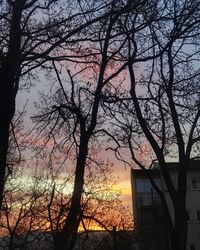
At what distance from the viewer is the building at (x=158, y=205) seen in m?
35.1

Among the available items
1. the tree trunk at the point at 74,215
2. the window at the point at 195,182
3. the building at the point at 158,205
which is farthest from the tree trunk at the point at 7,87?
the window at the point at 195,182

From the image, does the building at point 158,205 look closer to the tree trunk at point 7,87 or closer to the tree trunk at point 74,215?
the tree trunk at point 74,215

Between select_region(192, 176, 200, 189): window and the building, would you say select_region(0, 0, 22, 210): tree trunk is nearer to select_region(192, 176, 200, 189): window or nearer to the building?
the building

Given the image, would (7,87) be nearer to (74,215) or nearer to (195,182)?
(74,215)

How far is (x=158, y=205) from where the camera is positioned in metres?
A: 42.3

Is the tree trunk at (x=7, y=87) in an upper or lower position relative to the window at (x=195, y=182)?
lower

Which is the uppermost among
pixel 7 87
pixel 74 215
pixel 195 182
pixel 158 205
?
pixel 195 182

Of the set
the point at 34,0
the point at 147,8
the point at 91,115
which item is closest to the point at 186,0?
the point at 147,8

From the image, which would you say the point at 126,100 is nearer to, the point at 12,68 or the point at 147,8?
the point at 147,8

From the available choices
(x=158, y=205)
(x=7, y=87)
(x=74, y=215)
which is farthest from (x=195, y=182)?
(x=7, y=87)

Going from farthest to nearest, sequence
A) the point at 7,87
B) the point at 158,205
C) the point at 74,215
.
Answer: the point at 158,205 → the point at 74,215 → the point at 7,87

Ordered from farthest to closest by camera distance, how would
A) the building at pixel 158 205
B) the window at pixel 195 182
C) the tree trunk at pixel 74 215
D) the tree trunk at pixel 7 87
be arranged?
the window at pixel 195 182 < the building at pixel 158 205 < the tree trunk at pixel 74 215 < the tree trunk at pixel 7 87

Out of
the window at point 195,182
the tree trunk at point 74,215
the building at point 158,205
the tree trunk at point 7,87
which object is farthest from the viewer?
the window at point 195,182

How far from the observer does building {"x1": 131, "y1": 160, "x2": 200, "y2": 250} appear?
3509 cm
